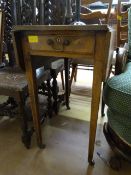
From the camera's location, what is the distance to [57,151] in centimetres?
121

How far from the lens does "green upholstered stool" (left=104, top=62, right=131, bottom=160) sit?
0.83 meters

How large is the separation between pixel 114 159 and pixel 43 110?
0.74 meters

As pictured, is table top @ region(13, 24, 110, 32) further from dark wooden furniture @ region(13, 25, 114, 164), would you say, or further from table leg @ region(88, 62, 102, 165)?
A: table leg @ region(88, 62, 102, 165)

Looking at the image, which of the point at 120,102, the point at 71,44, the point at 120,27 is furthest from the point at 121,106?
the point at 120,27

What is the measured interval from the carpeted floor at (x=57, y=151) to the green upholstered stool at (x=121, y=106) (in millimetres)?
233

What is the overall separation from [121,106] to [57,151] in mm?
584

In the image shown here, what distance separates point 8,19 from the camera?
4.92 ft

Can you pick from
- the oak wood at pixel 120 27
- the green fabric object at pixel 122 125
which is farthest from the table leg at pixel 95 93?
the oak wood at pixel 120 27

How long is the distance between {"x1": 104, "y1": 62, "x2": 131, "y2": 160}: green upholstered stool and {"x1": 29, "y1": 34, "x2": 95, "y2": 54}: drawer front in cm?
21

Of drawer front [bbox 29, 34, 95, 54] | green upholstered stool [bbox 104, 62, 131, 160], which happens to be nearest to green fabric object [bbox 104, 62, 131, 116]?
green upholstered stool [bbox 104, 62, 131, 160]

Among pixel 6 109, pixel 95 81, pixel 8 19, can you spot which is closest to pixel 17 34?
pixel 95 81

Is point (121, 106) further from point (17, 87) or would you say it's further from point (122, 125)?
point (17, 87)

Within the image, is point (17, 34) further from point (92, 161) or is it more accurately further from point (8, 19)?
point (92, 161)

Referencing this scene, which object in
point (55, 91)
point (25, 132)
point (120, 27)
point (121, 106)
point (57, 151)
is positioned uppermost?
point (120, 27)
